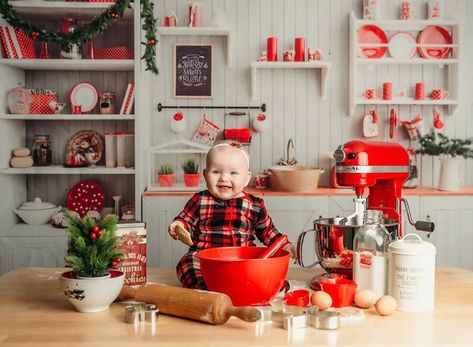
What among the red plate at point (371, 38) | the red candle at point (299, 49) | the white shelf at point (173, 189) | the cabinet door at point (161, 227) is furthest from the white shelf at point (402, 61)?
the cabinet door at point (161, 227)

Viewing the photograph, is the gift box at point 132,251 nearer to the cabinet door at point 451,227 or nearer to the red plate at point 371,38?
the cabinet door at point 451,227

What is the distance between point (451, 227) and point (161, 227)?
1.83 meters

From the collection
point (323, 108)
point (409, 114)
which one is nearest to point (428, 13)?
point (409, 114)

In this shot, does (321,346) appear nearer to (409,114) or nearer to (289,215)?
(289,215)

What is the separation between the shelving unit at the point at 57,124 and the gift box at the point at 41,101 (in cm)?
9

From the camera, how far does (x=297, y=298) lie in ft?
5.25

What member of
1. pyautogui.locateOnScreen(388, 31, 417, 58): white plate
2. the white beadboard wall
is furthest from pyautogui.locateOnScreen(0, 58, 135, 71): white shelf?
pyautogui.locateOnScreen(388, 31, 417, 58): white plate

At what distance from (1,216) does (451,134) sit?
3.07 m

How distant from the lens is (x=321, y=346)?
131 centimetres

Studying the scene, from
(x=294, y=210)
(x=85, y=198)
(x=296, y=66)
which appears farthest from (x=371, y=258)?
(x=85, y=198)

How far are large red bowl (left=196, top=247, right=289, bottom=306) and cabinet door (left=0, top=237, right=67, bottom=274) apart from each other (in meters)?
2.51

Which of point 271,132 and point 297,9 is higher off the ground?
point 297,9

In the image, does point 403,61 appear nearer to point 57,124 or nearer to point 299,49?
point 299,49

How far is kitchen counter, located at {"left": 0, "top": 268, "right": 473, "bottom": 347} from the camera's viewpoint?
1345 mm
